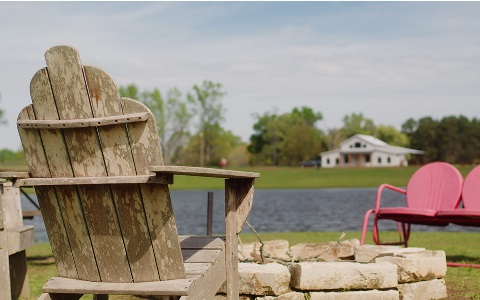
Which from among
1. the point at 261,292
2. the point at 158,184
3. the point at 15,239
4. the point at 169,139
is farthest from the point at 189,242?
the point at 169,139

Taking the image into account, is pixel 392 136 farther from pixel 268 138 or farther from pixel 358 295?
pixel 358 295

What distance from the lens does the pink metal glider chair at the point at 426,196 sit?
23.7ft

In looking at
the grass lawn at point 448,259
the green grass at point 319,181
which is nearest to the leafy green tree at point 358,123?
the green grass at point 319,181

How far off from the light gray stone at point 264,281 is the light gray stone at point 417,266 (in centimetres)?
88

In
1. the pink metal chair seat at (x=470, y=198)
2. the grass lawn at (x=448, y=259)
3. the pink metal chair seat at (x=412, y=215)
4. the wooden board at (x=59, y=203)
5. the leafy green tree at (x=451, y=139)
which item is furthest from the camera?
the leafy green tree at (x=451, y=139)

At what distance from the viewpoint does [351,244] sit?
625 cm

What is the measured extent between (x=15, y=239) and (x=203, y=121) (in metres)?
80.7

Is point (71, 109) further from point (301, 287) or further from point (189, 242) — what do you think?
point (301, 287)

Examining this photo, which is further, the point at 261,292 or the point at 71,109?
the point at 261,292

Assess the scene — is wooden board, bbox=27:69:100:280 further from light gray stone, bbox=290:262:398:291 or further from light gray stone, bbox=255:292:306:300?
light gray stone, bbox=290:262:398:291

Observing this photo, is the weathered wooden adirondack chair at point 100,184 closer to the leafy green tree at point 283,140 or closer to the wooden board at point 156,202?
the wooden board at point 156,202

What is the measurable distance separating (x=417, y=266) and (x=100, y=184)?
283 cm

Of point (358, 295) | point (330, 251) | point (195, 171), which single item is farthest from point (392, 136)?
point (195, 171)

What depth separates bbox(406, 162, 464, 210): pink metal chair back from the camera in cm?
754
